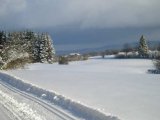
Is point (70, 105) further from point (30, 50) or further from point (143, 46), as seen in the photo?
point (143, 46)

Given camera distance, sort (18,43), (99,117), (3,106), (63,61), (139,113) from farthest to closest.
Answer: (63,61)
(18,43)
(3,106)
(139,113)
(99,117)

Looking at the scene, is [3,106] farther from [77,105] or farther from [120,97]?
[120,97]

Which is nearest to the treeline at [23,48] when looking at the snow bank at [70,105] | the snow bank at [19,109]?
the snow bank at [70,105]

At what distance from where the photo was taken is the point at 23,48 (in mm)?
59156

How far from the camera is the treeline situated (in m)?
55.8

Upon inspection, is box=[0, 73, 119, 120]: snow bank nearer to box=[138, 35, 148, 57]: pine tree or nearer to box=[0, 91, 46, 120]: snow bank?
box=[0, 91, 46, 120]: snow bank

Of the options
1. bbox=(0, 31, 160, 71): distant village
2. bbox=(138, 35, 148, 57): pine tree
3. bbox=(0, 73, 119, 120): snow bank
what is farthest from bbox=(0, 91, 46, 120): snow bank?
bbox=(138, 35, 148, 57): pine tree

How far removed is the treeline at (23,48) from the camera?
183 feet

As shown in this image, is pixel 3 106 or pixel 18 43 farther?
pixel 18 43

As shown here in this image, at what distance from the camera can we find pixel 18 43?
6122 centimetres

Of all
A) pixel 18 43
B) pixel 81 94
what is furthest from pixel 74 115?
pixel 18 43

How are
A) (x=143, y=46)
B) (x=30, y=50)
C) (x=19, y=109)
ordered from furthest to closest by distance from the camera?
(x=143, y=46)
(x=30, y=50)
(x=19, y=109)

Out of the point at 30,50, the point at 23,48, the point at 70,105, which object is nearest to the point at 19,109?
the point at 70,105

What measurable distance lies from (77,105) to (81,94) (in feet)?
14.9
